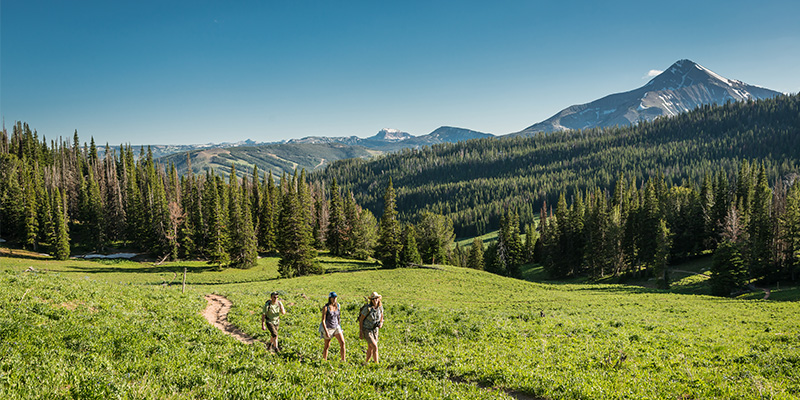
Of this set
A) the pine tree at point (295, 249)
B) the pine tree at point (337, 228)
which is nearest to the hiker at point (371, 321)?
the pine tree at point (295, 249)

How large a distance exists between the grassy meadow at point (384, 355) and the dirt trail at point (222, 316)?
0.45 metres

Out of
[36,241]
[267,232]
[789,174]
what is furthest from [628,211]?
[789,174]

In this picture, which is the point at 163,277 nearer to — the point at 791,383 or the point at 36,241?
the point at 36,241

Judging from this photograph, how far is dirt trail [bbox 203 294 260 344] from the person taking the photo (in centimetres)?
1732

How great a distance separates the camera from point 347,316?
923 inches

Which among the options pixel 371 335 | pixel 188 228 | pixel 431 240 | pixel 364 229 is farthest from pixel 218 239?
pixel 371 335

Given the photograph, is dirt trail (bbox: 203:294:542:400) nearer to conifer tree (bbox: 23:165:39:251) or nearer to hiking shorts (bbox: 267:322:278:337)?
hiking shorts (bbox: 267:322:278:337)

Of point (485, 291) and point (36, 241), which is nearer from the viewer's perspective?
point (485, 291)

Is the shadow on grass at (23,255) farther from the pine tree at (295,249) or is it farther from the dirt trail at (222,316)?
the dirt trail at (222,316)

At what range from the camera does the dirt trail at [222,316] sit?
17322 millimetres

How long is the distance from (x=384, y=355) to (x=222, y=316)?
471 inches

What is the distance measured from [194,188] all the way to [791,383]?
102m

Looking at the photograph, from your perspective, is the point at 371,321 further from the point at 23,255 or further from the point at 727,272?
the point at 23,255

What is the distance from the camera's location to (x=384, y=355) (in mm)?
14930
